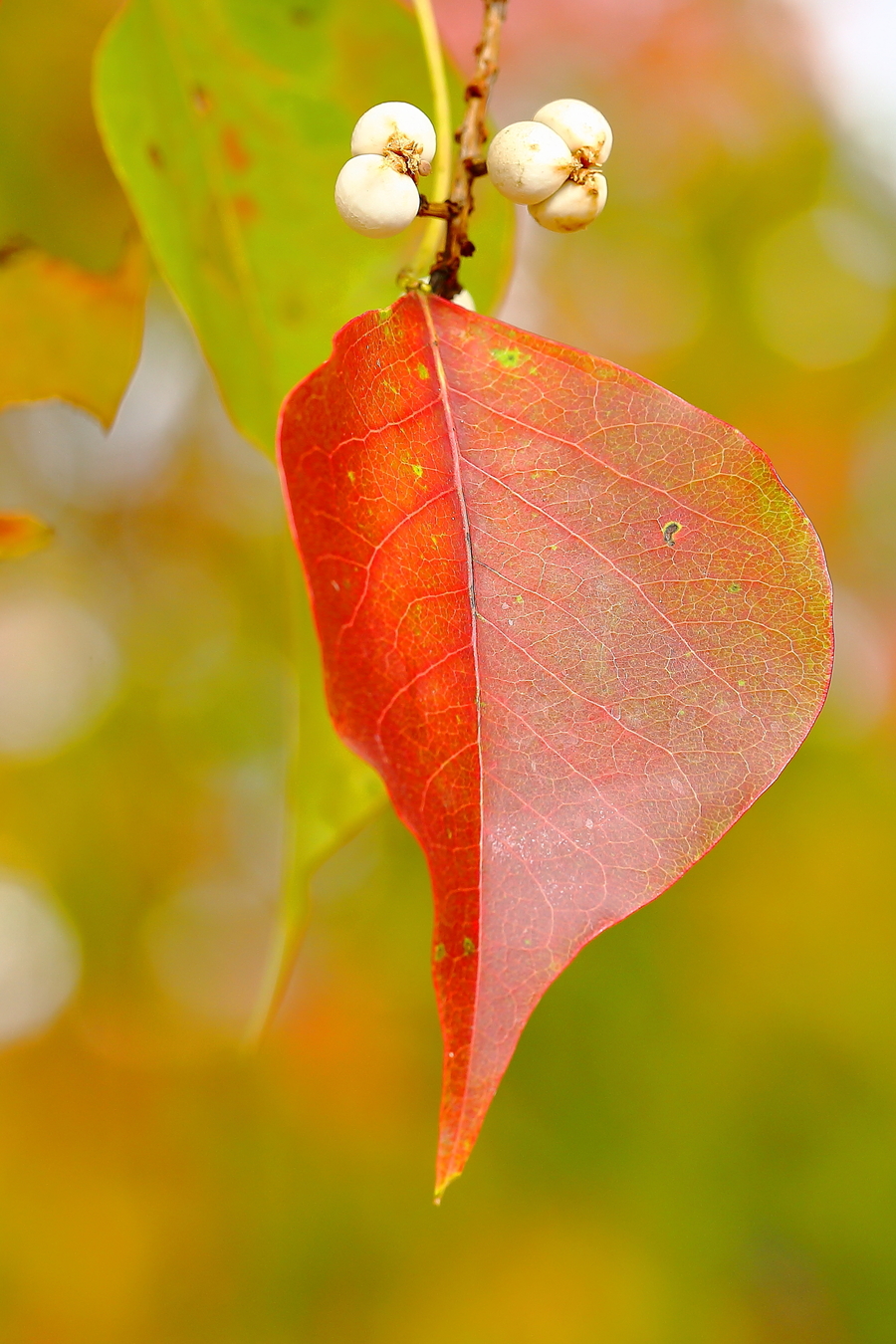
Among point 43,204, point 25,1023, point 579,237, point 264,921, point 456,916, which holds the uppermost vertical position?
point 579,237

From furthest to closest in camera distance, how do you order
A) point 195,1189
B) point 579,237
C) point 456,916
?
point 195,1189 < point 579,237 < point 456,916

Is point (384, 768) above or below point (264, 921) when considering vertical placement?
above

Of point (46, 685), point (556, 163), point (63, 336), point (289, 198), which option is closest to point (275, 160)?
point (289, 198)

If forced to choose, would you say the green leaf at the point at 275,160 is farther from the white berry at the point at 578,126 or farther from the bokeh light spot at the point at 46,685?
the bokeh light spot at the point at 46,685

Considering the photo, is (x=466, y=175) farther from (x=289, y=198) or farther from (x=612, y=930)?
(x=612, y=930)

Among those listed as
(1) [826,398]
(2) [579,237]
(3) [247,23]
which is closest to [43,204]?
(3) [247,23]

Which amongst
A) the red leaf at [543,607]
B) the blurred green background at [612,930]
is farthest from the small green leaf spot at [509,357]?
the blurred green background at [612,930]

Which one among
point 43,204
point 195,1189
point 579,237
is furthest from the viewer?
point 195,1189

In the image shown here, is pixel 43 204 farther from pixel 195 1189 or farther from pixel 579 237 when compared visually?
pixel 195 1189
